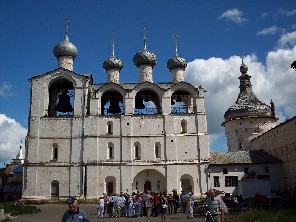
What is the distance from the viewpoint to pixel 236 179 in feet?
113

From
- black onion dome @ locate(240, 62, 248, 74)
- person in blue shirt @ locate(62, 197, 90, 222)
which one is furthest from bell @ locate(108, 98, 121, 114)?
person in blue shirt @ locate(62, 197, 90, 222)

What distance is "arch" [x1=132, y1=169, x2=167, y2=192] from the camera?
35.2 metres

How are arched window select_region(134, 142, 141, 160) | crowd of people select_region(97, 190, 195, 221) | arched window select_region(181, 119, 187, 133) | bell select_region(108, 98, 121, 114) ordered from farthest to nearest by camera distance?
1. bell select_region(108, 98, 121, 114)
2. arched window select_region(181, 119, 187, 133)
3. arched window select_region(134, 142, 141, 160)
4. crowd of people select_region(97, 190, 195, 221)

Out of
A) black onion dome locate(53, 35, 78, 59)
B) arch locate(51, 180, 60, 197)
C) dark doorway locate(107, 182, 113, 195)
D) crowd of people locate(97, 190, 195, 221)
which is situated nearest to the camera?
crowd of people locate(97, 190, 195, 221)

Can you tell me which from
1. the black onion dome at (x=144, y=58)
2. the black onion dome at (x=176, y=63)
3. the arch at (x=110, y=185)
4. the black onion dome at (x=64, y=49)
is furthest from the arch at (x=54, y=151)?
the black onion dome at (x=176, y=63)

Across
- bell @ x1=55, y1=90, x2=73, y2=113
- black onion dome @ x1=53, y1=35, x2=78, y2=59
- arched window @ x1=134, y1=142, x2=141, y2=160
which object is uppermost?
black onion dome @ x1=53, y1=35, x2=78, y2=59

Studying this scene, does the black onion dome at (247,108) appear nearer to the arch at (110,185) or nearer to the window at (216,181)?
the window at (216,181)

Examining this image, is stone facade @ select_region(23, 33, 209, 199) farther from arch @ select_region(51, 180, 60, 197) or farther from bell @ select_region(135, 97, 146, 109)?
bell @ select_region(135, 97, 146, 109)

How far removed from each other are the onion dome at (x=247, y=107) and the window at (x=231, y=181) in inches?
452

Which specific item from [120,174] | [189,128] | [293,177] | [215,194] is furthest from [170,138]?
[215,194]

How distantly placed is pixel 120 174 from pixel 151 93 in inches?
358

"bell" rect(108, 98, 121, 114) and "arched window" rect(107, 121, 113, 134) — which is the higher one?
"bell" rect(108, 98, 121, 114)

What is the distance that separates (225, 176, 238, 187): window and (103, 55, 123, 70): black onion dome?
626 inches

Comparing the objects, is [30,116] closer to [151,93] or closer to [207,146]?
[151,93]
